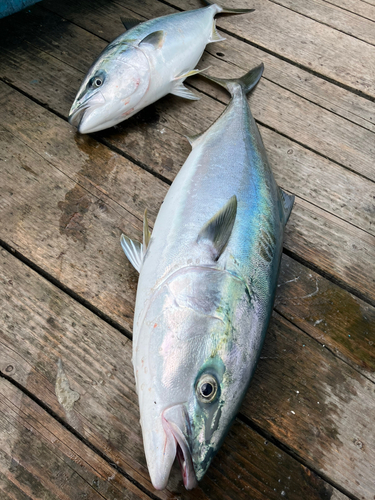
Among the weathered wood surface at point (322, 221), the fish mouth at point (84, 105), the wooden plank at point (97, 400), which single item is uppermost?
the fish mouth at point (84, 105)

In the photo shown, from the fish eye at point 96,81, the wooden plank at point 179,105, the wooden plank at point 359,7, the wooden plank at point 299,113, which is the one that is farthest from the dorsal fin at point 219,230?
the wooden plank at point 359,7

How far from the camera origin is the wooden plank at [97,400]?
4.58 ft

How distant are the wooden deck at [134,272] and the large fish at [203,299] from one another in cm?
30

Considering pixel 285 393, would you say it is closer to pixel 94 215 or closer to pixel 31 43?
pixel 94 215

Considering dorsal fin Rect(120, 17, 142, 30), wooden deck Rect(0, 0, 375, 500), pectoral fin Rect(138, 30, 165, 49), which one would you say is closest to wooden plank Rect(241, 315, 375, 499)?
wooden deck Rect(0, 0, 375, 500)

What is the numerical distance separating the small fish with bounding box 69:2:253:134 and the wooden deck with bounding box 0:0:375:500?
122 mm

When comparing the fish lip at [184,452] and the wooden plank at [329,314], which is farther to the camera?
the wooden plank at [329,314]

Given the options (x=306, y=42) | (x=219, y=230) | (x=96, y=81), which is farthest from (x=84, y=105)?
(x=306, y=42)

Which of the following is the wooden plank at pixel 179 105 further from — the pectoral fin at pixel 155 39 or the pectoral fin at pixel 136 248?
the pectoral fin at pixel 136 248

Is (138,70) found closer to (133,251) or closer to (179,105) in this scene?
(179,105)

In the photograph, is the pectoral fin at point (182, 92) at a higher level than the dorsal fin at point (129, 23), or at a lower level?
lower

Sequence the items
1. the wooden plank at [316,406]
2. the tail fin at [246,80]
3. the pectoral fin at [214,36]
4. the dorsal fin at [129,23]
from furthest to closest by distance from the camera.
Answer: the pectoral fin at [214,36] → the dorsal fin at [129,23] → the tail fin at [246,80] → the wooden plank at [316,406]

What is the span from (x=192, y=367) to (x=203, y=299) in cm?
23

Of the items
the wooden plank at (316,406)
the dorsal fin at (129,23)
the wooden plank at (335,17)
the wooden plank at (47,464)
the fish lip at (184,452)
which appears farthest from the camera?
the wooden plank at (335,17)
